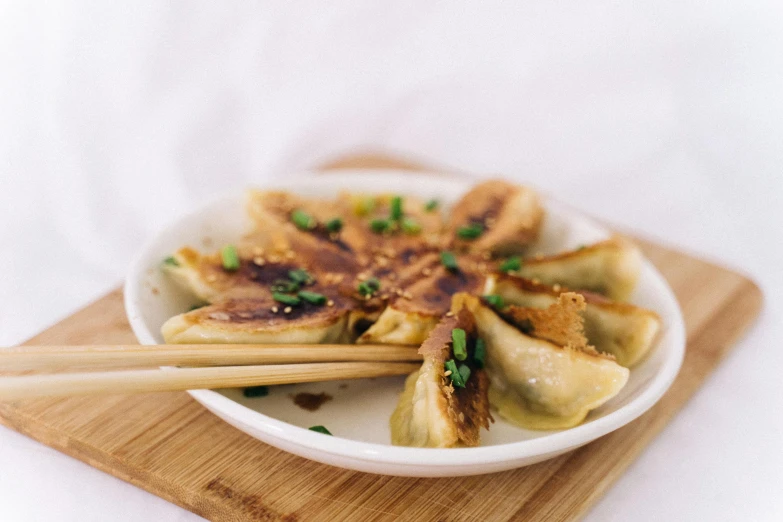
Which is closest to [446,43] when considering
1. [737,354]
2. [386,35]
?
[386,35]

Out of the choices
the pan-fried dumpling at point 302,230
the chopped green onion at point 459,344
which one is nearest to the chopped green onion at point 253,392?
the pan-fried dumpling at point 302,230

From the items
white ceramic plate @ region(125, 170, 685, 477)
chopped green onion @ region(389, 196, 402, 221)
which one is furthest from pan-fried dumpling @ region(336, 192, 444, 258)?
white ceramic plate @ region(125, 170, 685, 477)

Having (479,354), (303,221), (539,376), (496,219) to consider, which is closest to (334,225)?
(303,221)

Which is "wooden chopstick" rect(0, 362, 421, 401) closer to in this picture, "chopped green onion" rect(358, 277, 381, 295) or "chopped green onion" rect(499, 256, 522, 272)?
"chopped green onion" rect(358, 277, 381, 295)

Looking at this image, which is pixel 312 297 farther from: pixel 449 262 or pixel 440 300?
pixel 449 262

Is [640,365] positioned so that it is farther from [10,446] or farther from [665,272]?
[10,446]

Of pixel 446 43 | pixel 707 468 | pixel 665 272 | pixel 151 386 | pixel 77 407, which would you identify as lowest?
pixel 707 468

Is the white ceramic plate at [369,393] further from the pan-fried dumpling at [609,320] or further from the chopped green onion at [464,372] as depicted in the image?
the chopped green onion at [464,372]
